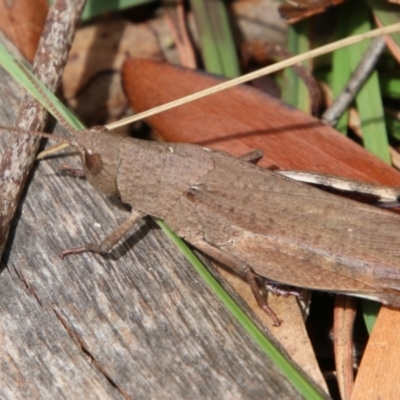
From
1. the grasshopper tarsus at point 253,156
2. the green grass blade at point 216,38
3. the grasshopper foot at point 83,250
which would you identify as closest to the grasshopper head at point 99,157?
the grasshopper foot at point 83,250

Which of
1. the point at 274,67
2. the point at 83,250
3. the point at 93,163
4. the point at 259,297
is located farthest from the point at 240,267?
the point at 274,67

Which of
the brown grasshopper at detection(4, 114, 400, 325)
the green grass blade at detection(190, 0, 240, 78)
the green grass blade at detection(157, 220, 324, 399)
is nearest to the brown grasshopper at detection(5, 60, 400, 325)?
the brown grasshopper at detection(4, 114, 400, 325)

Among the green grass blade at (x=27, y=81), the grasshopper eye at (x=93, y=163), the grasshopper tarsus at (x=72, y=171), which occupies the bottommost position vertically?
the grasshopper tarsus at (x=72, y=171)

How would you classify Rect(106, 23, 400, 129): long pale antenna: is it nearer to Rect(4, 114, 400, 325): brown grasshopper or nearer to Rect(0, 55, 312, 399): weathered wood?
Rect(4, 114, 400, 325): brown grasshopper

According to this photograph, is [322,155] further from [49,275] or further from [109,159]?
[49,275]

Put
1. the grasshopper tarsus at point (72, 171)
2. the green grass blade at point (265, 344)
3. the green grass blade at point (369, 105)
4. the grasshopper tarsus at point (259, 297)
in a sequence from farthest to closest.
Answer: the green grass blade at point (369, 105), the grasshopper tarsus at point (72, 171), the grasshopper tarsus at point (259, 297), the green grass blade at point (265, 344)

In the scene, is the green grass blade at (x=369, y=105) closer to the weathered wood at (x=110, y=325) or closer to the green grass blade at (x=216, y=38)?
the green grass blade at (x=216, y=38)
